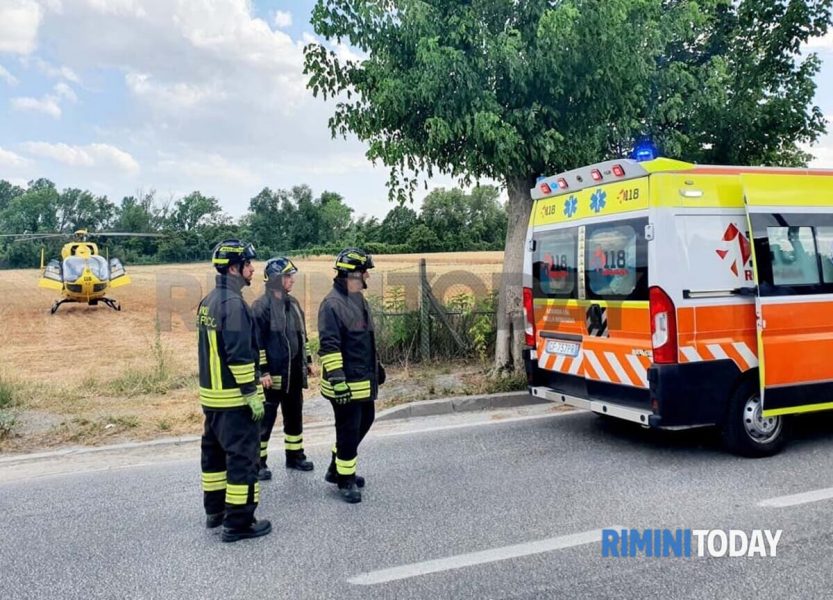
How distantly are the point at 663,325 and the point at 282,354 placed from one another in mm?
2988

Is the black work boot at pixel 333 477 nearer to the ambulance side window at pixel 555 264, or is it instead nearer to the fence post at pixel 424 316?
the ambulance side window at pixel 555 264

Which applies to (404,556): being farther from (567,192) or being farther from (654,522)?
(567,192)

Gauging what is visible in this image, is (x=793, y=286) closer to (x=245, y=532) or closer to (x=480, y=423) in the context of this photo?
(x=480, y=423)

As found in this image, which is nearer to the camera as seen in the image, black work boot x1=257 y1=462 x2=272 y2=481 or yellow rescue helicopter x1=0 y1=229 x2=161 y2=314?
black work boot x1=257 y1=462 x2=272 y2=481

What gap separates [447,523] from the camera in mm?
4285

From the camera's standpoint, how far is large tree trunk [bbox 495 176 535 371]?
8.76 m

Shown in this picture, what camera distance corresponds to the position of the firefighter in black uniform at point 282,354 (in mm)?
5340

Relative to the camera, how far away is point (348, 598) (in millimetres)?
3352

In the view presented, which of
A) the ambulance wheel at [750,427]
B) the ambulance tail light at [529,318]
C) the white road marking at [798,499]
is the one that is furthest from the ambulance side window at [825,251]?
the ambulance tail light at [529,318]

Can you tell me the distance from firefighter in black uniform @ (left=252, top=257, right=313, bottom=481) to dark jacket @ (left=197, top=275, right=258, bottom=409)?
899 millimetres

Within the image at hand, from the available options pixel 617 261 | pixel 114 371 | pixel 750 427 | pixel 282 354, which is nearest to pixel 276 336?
pixel 282 354

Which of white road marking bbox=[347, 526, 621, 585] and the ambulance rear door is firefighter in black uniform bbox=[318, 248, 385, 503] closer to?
white road marking bbox=[347, 526, 621, 585]

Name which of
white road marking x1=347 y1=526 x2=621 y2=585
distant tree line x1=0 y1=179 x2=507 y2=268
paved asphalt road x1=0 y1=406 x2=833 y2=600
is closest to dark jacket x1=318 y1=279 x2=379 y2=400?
paved asphalt road x1=0 y1=406 x2=833 y2=600

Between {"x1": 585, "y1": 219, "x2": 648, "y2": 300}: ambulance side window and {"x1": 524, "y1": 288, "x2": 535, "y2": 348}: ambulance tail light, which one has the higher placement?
{"x1": 585, "y1": 219, "x2": 648, "y2": 300}: ambulance side window
